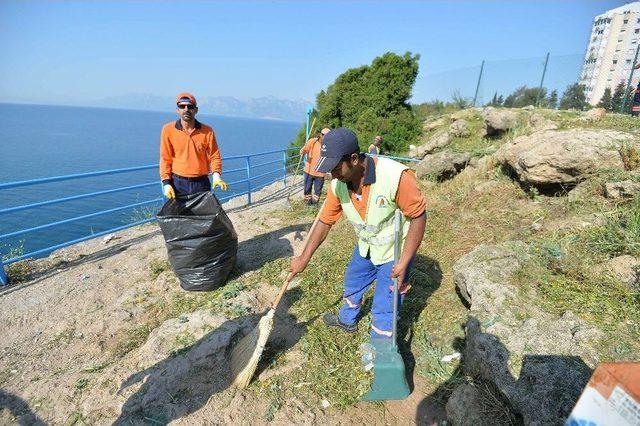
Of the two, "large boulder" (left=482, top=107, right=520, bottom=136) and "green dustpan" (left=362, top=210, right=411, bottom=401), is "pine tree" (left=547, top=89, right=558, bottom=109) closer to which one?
"large boulder" (left=482, top=107, right=520, bottom=136)

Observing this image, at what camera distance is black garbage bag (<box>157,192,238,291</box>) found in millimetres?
3309

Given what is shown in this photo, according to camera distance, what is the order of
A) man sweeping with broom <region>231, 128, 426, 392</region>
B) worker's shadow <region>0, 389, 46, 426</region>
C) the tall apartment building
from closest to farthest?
man sweeping with broom <region>231, 128, 426, 392</region>
worker's shadow <region>0, 389, 46, 426</region>
the tall apartment building

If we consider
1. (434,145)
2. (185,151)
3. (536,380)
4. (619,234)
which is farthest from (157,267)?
(434,145)

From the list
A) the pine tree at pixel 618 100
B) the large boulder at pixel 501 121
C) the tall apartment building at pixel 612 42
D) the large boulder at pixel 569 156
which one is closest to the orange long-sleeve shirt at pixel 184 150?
the large boulder at pixel 569 156

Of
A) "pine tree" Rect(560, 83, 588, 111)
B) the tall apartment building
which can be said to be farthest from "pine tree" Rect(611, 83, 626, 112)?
the tall apartment building

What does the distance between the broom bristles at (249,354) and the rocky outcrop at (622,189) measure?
359cm

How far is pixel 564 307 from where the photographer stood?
235 cm

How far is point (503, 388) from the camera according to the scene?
1.97 meters

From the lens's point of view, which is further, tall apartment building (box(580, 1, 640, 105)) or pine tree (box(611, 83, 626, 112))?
tall apartment building (box(580, 1, 640, 105))

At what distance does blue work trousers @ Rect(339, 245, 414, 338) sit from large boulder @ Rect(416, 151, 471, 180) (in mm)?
4318

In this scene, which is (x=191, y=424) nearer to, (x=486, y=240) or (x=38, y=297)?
(x=38, y=297)

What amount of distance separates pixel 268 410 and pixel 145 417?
779 mm

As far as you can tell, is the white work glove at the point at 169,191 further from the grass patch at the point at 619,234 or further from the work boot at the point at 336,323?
the grass patch at the point at 619,234

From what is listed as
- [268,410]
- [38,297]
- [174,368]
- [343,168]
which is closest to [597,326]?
[343,168]
